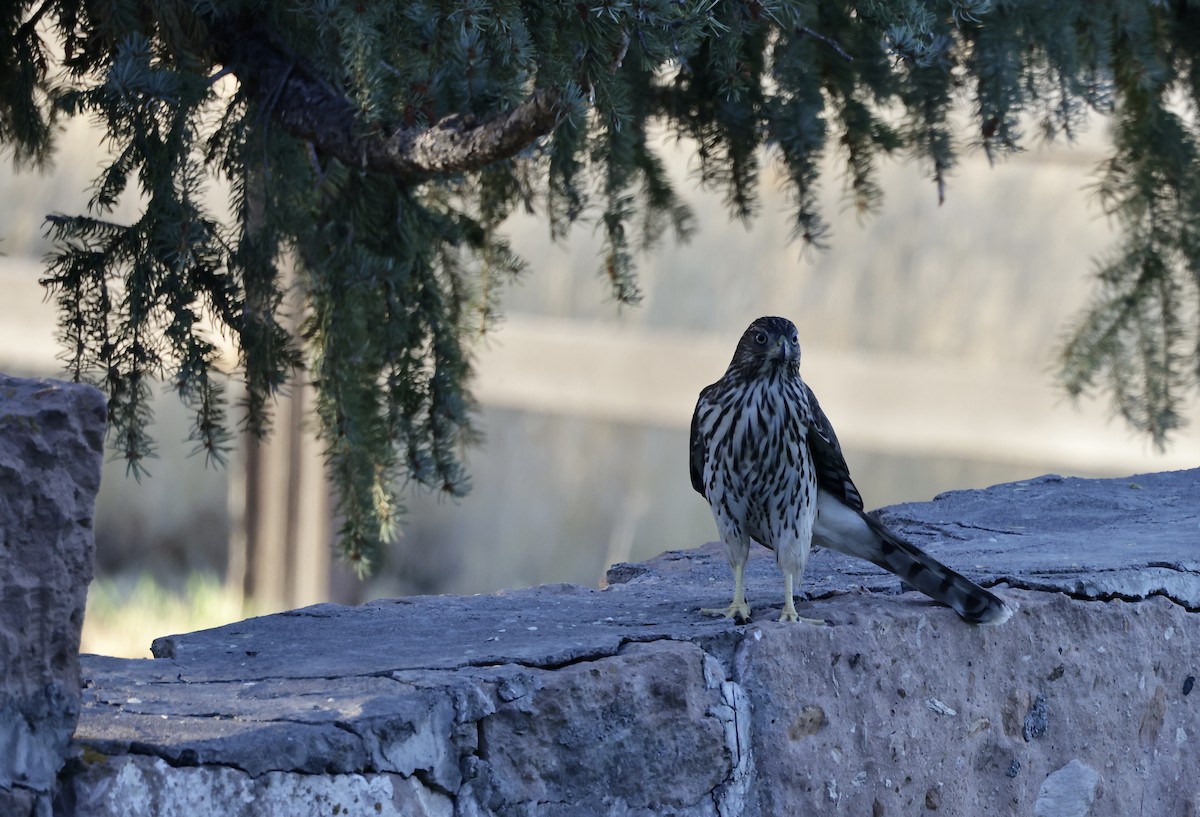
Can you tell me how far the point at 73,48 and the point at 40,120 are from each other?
0.33m

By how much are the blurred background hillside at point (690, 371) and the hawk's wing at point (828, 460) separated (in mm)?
3548

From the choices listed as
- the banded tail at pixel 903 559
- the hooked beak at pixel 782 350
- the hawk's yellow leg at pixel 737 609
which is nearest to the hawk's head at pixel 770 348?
the hooked beak at pixel 782 350

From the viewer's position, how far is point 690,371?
680 centimetres

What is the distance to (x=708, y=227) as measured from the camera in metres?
7.21

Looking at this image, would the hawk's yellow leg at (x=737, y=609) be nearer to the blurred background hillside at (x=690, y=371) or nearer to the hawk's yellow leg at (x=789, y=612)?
the hawk's yellow leg at (x=789, y=612)

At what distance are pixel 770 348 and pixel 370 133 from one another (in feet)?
2.90

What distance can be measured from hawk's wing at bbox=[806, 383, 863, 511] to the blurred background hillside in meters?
3.55

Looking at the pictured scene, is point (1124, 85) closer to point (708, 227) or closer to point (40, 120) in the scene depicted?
point (40, 120)

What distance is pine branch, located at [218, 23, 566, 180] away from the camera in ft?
7.93

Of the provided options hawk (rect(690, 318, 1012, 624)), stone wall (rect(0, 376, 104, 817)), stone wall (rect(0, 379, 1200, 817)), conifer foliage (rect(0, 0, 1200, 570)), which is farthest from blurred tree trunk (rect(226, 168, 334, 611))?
stone wall (rect(0, 376, 104, 817))

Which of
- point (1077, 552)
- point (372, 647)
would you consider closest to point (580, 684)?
point (372, 647)

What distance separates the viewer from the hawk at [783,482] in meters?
2.76

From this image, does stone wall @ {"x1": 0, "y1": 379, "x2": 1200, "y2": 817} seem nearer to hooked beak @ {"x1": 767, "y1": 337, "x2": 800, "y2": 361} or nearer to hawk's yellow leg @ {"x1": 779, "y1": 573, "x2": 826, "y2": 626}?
hawk's yellow leg @ {"x1": 779, "y1": 573, "x2": 826, "y2": 626}

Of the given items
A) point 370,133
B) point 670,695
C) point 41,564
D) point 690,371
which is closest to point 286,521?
point 690,371
